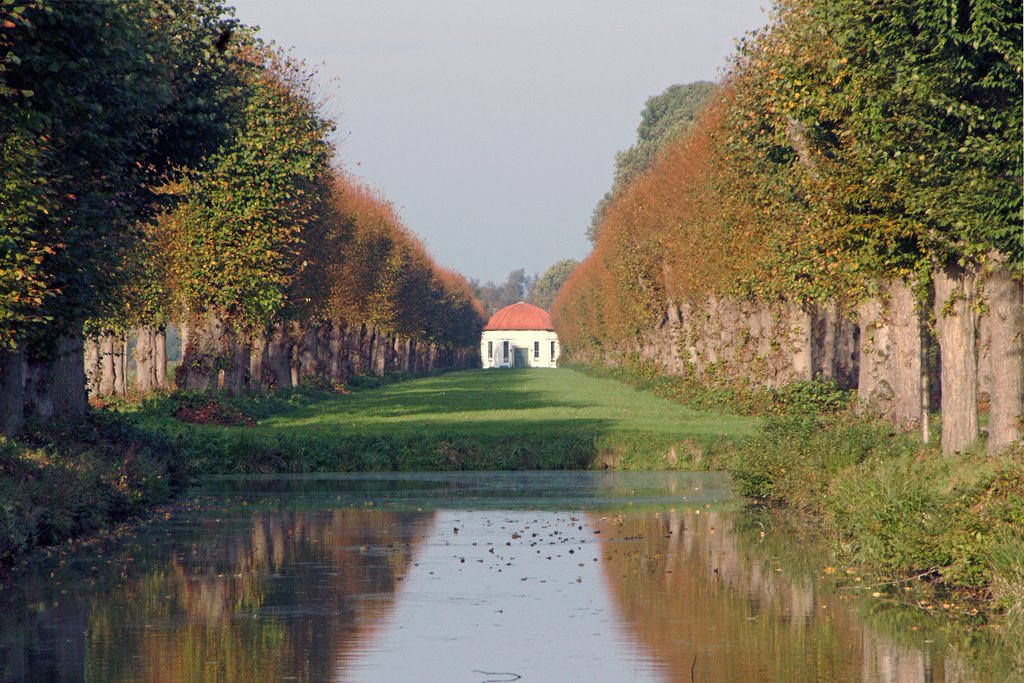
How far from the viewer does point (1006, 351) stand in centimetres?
2497

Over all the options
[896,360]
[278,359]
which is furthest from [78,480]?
[278,359]

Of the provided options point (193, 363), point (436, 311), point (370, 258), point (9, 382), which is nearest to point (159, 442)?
point (9, 382)

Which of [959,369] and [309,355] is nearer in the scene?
[959,369]

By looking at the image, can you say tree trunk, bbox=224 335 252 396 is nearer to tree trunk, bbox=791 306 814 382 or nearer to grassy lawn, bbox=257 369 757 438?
grassy lawn, bbox=257 369 757 438

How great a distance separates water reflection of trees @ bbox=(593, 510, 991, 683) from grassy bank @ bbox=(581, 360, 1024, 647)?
101 cm

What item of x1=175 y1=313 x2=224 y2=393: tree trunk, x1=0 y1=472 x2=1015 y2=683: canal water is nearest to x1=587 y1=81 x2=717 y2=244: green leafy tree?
x1=175 y1=313 x2=224 y2=393: tree trunk

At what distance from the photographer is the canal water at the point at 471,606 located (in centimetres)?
1346

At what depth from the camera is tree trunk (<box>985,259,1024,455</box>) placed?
2483 cm

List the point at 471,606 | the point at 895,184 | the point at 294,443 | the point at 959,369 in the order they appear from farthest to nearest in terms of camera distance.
Result: the point at 294,443, the point at 959,369, the point at 895,184, the point at 471,606

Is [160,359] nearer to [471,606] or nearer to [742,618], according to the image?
[471,606]

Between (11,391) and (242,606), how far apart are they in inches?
543

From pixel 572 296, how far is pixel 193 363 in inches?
4126

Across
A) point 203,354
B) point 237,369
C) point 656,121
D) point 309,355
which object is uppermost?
point 656,121

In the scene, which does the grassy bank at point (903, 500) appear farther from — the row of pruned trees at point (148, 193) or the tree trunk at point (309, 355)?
the tree trunk at point (309, 355)
